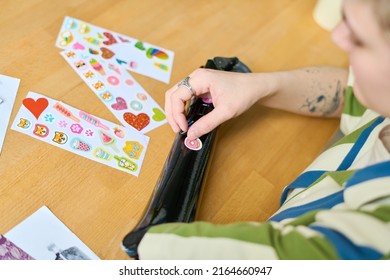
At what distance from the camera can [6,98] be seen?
79 centimetres

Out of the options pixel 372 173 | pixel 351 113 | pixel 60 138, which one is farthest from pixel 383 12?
pixel 60 138

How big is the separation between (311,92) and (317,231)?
49 cm

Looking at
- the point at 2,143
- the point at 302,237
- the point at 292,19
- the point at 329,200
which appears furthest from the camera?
the point at 292,19

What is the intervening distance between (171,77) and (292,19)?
1.63 ft

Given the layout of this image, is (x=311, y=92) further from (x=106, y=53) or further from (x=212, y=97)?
(x=106, y=53)

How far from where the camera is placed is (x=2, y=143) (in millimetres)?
731

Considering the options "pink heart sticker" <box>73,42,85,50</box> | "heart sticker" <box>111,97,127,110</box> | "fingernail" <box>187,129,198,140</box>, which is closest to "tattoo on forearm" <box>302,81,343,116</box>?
"fingernail" <box>187,129,198,140</box>

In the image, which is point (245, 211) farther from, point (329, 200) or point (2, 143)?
point (2, 143)

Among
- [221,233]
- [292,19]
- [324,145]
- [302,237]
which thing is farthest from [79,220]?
[292,19]

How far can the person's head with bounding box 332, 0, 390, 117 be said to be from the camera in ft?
1.51

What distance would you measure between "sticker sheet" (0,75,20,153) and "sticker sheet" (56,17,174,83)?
153mm

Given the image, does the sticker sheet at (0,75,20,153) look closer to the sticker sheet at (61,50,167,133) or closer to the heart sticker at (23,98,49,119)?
the heart sticker at (23,98,49,119)

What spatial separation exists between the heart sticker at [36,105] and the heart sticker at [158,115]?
224 millimetres

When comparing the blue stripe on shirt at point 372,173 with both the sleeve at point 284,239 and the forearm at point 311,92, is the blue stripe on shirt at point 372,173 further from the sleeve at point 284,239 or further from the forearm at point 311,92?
the forearm at point 311,92
